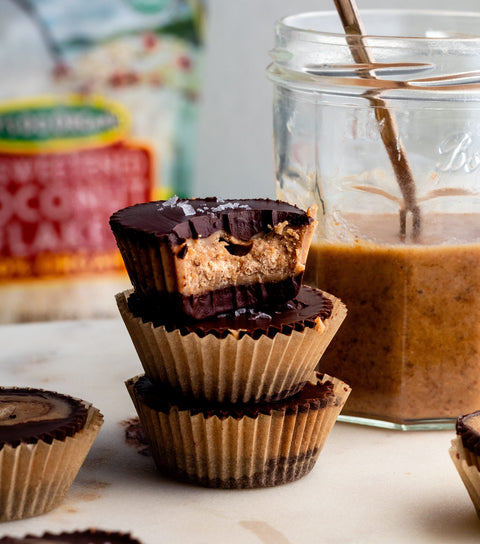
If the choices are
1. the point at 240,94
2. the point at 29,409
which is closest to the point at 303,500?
the point at 29,409

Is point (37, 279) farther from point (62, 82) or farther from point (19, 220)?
point (62, 82)

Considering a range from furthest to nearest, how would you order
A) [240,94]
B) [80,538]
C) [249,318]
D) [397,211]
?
[240,94] → [397,211] → [249,318] → [80,538]

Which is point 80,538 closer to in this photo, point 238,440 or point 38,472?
point 38,472

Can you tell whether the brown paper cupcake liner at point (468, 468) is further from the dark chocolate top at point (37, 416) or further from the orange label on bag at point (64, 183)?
the orange label on bag at point (64, 183)

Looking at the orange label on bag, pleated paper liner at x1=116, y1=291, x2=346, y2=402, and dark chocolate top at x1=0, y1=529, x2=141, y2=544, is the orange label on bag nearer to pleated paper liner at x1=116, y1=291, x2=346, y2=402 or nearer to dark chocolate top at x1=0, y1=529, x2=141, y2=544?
pleated paper liner at x1=116, y1=291, x2=346, y2=402

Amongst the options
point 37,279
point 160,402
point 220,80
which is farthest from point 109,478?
point 220,80

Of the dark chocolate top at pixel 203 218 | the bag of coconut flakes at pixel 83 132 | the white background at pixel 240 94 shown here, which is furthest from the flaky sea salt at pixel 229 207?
the white background at pixel 240 94

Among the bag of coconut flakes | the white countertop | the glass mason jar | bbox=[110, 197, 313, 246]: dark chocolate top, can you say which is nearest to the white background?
the bag of coconut flakes
